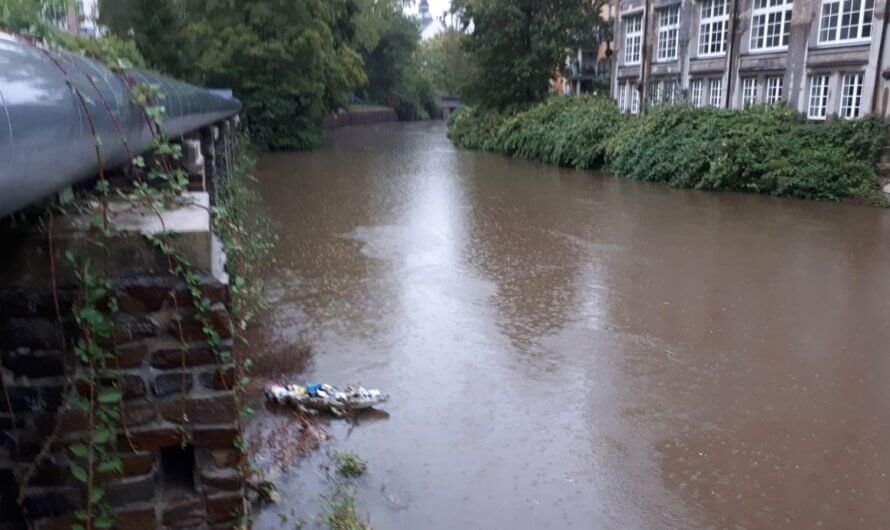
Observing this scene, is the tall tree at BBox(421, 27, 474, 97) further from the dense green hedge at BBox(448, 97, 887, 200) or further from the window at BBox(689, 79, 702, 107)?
the window at BBox(689, 79, 702, 107)

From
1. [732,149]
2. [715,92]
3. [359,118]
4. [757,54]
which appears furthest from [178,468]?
[359,118]

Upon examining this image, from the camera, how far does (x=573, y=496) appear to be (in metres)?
5.21

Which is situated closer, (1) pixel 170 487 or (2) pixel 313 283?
(1) pixel 170 487

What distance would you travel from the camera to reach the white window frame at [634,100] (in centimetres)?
2910

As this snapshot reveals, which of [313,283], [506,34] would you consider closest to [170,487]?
[313,283]

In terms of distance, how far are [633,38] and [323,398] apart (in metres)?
26.4

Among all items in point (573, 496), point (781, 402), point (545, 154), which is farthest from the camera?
point (545, 154)

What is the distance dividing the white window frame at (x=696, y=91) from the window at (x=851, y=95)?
232 inches

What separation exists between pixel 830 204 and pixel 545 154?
11385 mm

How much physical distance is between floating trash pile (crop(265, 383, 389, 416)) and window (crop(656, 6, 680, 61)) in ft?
76.2

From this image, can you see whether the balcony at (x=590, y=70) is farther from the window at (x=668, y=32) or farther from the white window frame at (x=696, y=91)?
the white window frame at (x=696, y=91)

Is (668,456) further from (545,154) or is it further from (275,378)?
(545,154)

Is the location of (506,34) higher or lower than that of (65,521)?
higher

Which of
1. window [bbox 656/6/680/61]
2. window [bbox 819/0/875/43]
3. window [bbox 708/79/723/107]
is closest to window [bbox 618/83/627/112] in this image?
window [bbox 656/6/680/61]
